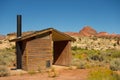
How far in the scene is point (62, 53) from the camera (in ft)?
76.8

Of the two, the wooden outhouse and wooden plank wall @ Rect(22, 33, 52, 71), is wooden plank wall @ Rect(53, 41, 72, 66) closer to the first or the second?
the wooden outhouse

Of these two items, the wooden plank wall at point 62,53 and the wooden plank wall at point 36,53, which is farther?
the wooden plank wall at point 62,53

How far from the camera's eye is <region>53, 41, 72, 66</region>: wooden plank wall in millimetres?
22672

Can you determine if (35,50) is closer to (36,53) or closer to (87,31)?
(36,53)

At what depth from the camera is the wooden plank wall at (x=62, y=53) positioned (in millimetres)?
22672

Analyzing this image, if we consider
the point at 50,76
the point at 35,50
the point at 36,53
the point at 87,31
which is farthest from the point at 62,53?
the point at 87,31

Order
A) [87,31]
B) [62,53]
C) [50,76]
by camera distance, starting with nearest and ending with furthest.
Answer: [50,76], [62,53], [87,31]

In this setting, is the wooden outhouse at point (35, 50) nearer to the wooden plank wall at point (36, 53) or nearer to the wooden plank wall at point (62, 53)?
the wooden plank wall at point (36, 53)

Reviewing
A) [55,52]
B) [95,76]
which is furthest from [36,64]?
[95,76]

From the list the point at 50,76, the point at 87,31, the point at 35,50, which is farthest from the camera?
the point at 87,31

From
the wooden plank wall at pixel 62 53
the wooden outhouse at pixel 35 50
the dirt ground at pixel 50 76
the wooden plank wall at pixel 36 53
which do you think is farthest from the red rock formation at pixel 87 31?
the dirt ground at pixel 50 76

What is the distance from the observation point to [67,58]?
2270 cm

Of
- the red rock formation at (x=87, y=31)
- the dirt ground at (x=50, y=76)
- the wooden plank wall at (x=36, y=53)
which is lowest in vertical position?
the dirt ground at (x=50, y=76)

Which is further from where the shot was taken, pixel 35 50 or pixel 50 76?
pixel 35 50
